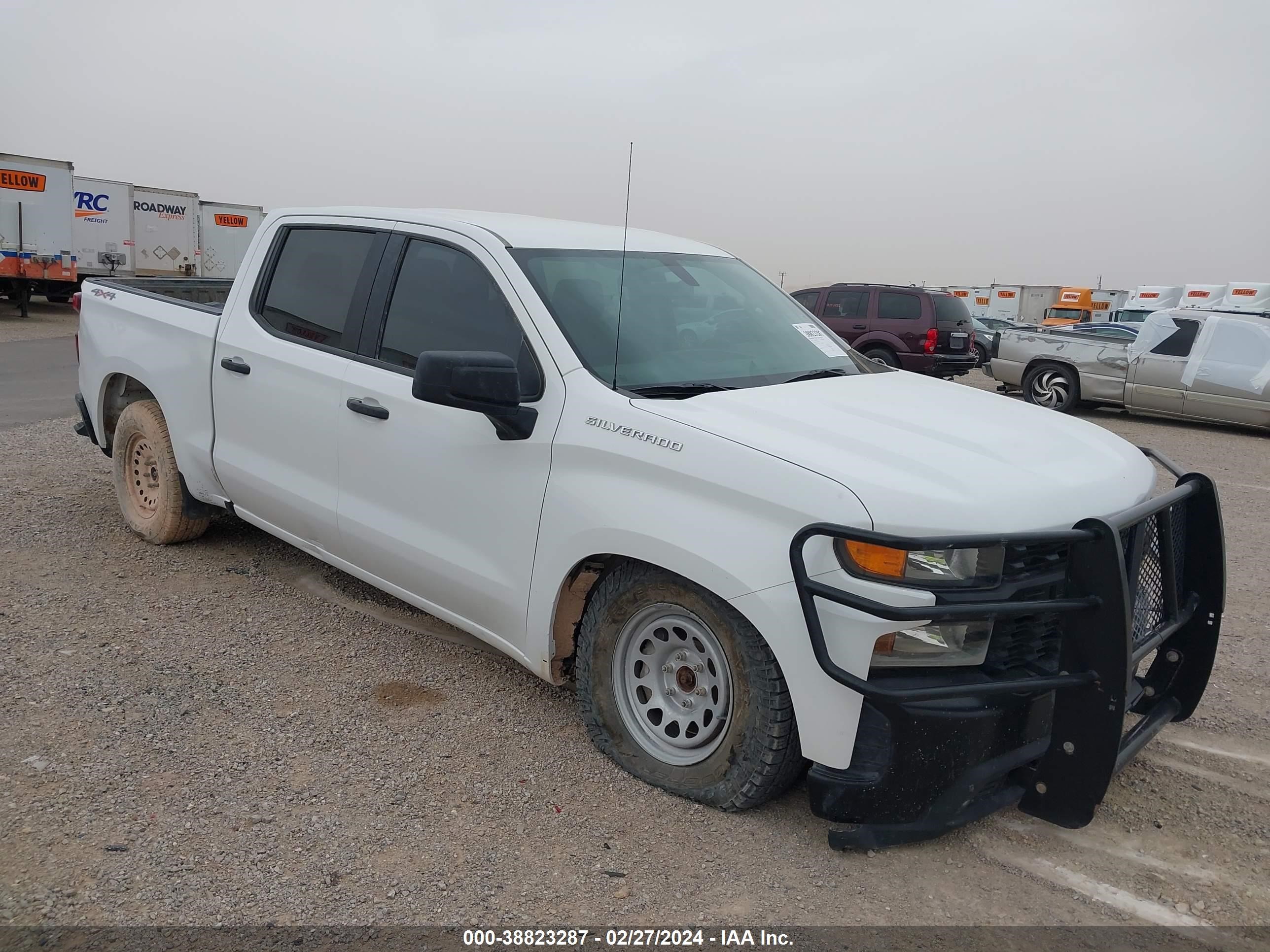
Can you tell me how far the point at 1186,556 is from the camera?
343 cm

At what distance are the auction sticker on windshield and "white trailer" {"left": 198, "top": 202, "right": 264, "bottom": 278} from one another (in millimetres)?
24791

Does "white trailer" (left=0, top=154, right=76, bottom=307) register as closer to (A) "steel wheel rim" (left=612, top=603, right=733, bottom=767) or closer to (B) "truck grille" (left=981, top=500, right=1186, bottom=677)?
(A) "steel wheel rim" (left=612, top=603, right=733, bottom=767)

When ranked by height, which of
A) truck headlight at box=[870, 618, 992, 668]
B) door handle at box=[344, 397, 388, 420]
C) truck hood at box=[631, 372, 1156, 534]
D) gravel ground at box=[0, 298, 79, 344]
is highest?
truck hood at box=[631, 372, 1156, 534]

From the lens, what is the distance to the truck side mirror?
3041mm

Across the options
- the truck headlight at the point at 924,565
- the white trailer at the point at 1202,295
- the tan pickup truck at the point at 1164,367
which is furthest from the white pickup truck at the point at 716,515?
the white trailer at the point at 1202,295

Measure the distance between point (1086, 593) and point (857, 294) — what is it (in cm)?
1472

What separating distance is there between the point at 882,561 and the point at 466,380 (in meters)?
1.35

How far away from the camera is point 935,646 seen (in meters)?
2.72

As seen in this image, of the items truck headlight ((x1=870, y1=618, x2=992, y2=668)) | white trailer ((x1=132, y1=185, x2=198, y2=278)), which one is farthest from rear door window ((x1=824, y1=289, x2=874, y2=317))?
white trailer ((x1=132, y1=185, x2=198, y2=278))

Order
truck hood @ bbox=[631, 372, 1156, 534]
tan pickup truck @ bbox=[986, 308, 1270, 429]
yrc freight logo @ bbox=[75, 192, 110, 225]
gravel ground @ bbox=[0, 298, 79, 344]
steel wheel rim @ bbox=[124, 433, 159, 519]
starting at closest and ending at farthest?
truck hood @ bbox=[631, 372, 1156, 534], steel wheel rim @ bbox=[124, 433, 159, 519], tan pickup truck @ bbox=[986, 308, 1270, 429], gravel ground @ bbox=[0, 298, 79, 344], yrc freight logo @ bbox=[75, 192, 110, 225]

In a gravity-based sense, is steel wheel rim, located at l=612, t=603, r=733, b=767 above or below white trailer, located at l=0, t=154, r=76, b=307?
below

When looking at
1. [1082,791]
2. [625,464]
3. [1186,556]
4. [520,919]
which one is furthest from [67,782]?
[1186,556]

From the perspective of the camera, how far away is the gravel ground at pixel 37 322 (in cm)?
1841

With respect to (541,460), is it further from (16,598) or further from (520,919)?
(16,598)
